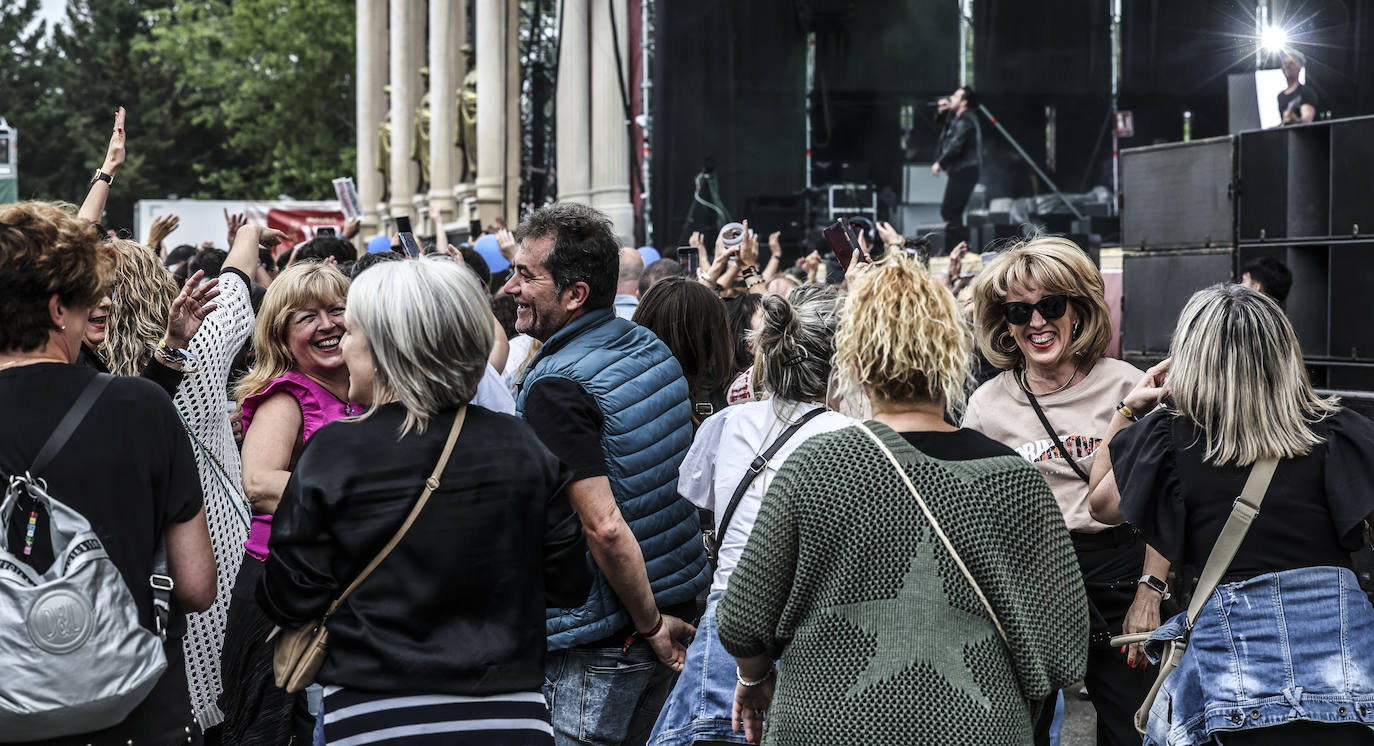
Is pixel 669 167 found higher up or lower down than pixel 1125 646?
higher up

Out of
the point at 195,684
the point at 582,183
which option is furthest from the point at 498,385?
the point at 582,183

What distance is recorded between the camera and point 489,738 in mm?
2953

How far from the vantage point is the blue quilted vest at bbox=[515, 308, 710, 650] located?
3.74 meters

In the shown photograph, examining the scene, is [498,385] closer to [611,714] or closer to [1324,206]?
[611,714]

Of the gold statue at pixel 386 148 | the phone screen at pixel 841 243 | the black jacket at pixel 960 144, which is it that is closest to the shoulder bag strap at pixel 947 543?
the phone screen at pixel 841 243

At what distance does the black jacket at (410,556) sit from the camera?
2.87 m

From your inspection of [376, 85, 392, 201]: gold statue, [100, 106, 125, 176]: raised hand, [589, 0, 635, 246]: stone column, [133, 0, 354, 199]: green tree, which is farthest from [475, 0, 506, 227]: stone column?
[133, 0, 354, 199]: green tree

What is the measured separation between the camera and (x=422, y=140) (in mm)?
30281

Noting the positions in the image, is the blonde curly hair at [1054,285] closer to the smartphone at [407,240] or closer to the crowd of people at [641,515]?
the crowd of people at [641,515]

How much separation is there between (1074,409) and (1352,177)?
4.28 metres

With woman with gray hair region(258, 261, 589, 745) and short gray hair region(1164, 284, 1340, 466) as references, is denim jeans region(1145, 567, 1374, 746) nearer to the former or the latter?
short gray hair region(1164, 284, 1340, 466)

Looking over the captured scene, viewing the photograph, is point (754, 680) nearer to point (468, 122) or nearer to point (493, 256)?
point (493, 256)

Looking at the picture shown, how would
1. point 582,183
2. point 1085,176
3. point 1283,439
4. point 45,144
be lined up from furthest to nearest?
point 45,144, point 1085,176, point 582,183, point 1283,439

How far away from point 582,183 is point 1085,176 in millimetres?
7832
